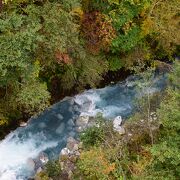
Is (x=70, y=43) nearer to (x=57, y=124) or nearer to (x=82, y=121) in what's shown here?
(x=82, y=121)

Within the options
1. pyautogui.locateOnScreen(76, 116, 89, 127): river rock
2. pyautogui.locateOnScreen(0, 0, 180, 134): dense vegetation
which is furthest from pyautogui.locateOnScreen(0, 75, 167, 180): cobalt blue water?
pyautogui.locateOnScreen(0, 0, 180, 134): dense vegetation

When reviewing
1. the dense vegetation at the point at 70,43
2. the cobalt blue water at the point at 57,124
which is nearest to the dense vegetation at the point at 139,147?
the cobalt blue water at the point at 57,124

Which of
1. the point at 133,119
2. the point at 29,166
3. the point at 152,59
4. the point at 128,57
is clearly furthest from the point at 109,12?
the point at 29,166

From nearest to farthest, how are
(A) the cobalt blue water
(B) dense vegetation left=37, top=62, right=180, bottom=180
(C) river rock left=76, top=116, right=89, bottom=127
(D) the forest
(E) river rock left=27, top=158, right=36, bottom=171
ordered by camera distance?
1. (B) dense vegetation left=37, top=62, right=180, bottom=180
2. (D) the forest
3. (E) river rock left=27, top=158, right=36, bottom=171
4. (A) the cobalt blue water
5. (C) river rock left=76, top=116, right=89, bottom=127

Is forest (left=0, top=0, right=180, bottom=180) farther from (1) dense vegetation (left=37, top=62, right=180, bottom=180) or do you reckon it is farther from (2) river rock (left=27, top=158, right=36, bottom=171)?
(2) river rock (left=27, top=158, right=36, bottom=171)

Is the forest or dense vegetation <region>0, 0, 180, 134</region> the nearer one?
the forest

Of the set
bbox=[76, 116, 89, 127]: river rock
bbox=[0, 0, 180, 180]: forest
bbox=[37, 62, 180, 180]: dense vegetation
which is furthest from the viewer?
bbox=[76, 116, 89, 127]: river rock

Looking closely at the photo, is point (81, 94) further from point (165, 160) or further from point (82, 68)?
point (165, 160)

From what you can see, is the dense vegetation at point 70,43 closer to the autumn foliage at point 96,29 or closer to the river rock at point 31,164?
the autumn foliage at point 96,29
